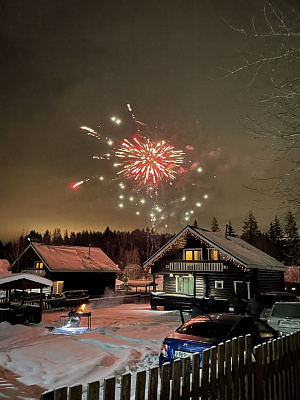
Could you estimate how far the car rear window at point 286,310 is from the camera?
46.1ft

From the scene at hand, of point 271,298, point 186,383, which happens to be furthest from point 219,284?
point 186,383

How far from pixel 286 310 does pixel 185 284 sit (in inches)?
647

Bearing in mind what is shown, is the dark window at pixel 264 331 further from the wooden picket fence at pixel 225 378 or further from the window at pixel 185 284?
the window at pixel 185 284

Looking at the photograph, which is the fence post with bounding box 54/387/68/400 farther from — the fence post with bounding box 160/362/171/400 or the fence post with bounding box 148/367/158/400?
the fence post with bounding box 160/362/171/400

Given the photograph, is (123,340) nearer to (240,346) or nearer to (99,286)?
(240,346)

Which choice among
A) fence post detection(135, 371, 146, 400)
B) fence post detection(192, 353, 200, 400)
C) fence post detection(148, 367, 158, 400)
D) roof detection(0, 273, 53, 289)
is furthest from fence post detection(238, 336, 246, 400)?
roof detection(0, 273, 53, 289)

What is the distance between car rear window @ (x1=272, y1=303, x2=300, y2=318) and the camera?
553 inches

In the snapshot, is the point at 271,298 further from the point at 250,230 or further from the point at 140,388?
the point at 250,230

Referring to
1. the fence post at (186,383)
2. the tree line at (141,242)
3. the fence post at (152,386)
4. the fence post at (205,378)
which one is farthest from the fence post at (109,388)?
the tree line at (141,242)

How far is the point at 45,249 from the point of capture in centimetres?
3722

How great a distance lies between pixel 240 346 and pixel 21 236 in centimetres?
8571

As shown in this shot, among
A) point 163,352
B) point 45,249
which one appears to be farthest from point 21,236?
point 163,352

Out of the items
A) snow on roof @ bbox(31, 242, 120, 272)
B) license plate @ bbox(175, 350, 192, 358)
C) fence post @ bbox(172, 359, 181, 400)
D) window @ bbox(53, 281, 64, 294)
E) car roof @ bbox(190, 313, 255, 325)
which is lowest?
window @ bbox(53, 281, 64, 294)

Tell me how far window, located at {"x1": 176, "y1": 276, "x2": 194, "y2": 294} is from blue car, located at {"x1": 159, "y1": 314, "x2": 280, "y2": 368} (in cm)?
2076
